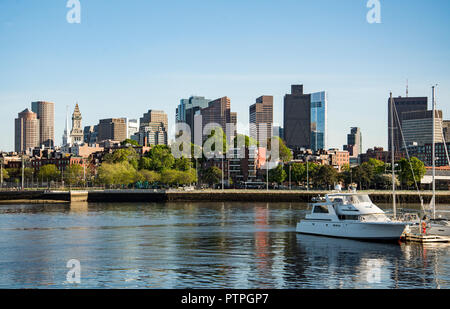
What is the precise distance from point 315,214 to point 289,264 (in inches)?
764

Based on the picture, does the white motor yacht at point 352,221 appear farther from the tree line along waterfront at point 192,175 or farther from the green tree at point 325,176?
the green tree at point 325,176

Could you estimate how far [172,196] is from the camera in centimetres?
14112

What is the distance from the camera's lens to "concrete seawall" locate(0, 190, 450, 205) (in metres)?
139

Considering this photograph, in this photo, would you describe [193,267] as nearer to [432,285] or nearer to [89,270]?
[89,270]

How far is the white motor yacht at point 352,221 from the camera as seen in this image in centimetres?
5600

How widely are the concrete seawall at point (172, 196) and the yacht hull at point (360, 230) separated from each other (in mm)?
76736

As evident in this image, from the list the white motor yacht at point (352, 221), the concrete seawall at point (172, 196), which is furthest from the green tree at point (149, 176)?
the white motor yacht at point (352, 221)

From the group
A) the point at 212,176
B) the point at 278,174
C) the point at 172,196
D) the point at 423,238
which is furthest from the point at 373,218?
the point at 212,176

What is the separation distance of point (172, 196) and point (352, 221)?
86729 millimetres

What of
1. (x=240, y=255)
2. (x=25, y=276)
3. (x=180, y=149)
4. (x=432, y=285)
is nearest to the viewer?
(x=432, y=285)

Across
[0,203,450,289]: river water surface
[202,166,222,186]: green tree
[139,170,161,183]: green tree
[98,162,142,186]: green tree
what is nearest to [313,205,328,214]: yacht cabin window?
[0,203,450,289]: river water surface

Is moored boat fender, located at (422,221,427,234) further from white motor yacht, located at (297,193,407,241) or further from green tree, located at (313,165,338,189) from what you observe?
green tree, located at (313,165,338,189)
